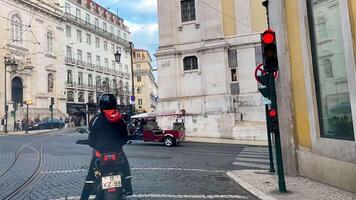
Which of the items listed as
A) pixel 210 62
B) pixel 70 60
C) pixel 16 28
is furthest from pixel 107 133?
pixel 70 60

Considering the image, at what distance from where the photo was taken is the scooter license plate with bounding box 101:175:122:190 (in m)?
4.67

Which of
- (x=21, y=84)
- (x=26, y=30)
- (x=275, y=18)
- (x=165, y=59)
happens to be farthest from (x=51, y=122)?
(x=275, y=18)

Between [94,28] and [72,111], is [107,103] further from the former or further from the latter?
[94,28]

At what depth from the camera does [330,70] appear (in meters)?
7.38

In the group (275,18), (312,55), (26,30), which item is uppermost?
(26,30)

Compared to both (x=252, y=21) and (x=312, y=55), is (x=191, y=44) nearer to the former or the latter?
Answer: (x=252, y=21)

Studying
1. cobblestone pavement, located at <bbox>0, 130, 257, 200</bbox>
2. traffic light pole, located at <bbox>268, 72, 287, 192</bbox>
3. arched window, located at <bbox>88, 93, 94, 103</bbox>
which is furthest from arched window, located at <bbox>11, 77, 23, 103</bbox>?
traffic light pole, located at <bbox>268, 72, 287, 192</bbox>

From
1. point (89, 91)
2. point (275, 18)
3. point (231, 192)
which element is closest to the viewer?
point (231, 192)

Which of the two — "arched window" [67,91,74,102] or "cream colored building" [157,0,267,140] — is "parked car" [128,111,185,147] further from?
"arched window" [67,91,74,102]

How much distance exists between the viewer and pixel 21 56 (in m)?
45.5

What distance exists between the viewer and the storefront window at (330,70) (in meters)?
6.84

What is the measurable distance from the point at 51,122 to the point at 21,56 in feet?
36.3

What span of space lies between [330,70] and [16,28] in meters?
45.8

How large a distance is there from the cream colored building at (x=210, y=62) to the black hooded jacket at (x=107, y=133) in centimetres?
1987
